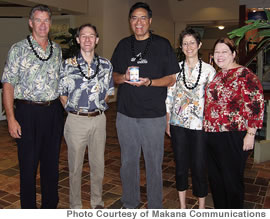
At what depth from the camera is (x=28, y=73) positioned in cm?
238

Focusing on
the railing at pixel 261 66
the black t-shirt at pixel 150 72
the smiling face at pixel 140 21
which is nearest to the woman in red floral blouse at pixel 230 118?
the black t-shirt at pixel 150 72

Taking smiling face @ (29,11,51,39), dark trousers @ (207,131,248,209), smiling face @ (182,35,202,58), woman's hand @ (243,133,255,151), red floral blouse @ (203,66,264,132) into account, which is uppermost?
smiling face @ (29,11,51,39)

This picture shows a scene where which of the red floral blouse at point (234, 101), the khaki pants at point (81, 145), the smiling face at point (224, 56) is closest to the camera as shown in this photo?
the red floral blouse at point (234, 101)

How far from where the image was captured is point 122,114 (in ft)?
8.77

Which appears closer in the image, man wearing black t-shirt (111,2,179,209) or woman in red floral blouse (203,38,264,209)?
woman in red floral blouse (203,38,264,209)

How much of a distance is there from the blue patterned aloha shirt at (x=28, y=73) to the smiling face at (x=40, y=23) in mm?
85

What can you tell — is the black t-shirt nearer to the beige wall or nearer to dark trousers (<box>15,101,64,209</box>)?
dark trousers (<box>15,101,64,209</box>)

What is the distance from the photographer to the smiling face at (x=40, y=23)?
2.39m

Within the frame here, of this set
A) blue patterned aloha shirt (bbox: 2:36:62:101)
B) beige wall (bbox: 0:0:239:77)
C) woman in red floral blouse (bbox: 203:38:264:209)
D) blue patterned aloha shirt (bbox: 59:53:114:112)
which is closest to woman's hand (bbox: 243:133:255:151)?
woman in red floral blouse (bbox: 203:38:264:209)

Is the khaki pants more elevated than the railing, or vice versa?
the railing

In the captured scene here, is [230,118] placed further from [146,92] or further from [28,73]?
[28,73]

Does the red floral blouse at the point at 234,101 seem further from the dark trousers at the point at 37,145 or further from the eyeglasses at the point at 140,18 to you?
the dark trousers at the point at 37,145

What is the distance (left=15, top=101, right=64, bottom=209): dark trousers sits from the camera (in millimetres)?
2418

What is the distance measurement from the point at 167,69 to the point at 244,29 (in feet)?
2.53
